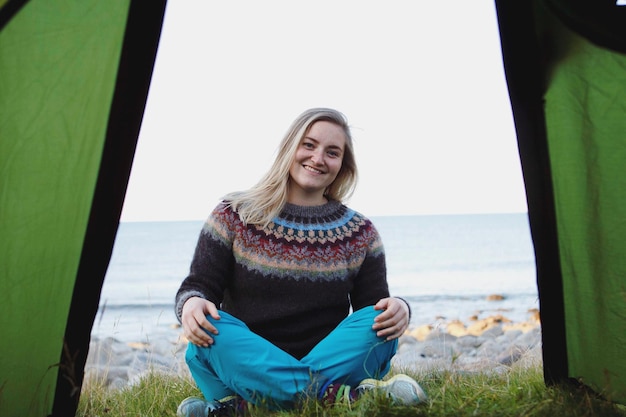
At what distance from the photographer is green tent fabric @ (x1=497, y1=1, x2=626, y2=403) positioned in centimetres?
234

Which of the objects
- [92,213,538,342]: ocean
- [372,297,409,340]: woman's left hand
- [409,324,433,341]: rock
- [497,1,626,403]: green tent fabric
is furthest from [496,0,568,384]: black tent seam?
[409,324,433,341]: rock

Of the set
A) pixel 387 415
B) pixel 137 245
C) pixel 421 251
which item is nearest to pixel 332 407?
pixel 387 415

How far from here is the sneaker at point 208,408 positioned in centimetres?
259

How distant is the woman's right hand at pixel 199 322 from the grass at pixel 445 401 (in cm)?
36

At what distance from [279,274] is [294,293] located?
0.38ft

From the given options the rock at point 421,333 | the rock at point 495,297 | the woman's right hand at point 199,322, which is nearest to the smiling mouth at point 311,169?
the woman's right hand at point 199,322

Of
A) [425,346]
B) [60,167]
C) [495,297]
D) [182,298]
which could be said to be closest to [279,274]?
[182,298]

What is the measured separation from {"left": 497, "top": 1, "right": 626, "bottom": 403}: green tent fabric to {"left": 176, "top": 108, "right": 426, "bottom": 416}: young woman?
2.31 feet

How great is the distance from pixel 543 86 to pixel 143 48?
1.60 meters

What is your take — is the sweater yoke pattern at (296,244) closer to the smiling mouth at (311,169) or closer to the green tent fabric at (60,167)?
the smiling mouth at (311,169)

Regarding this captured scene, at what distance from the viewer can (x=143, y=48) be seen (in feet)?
7.89

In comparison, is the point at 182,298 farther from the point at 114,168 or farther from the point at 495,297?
the point at 495,297

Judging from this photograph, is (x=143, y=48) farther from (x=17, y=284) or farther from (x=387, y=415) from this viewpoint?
(x=387, y=415)

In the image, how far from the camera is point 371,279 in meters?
3.11
